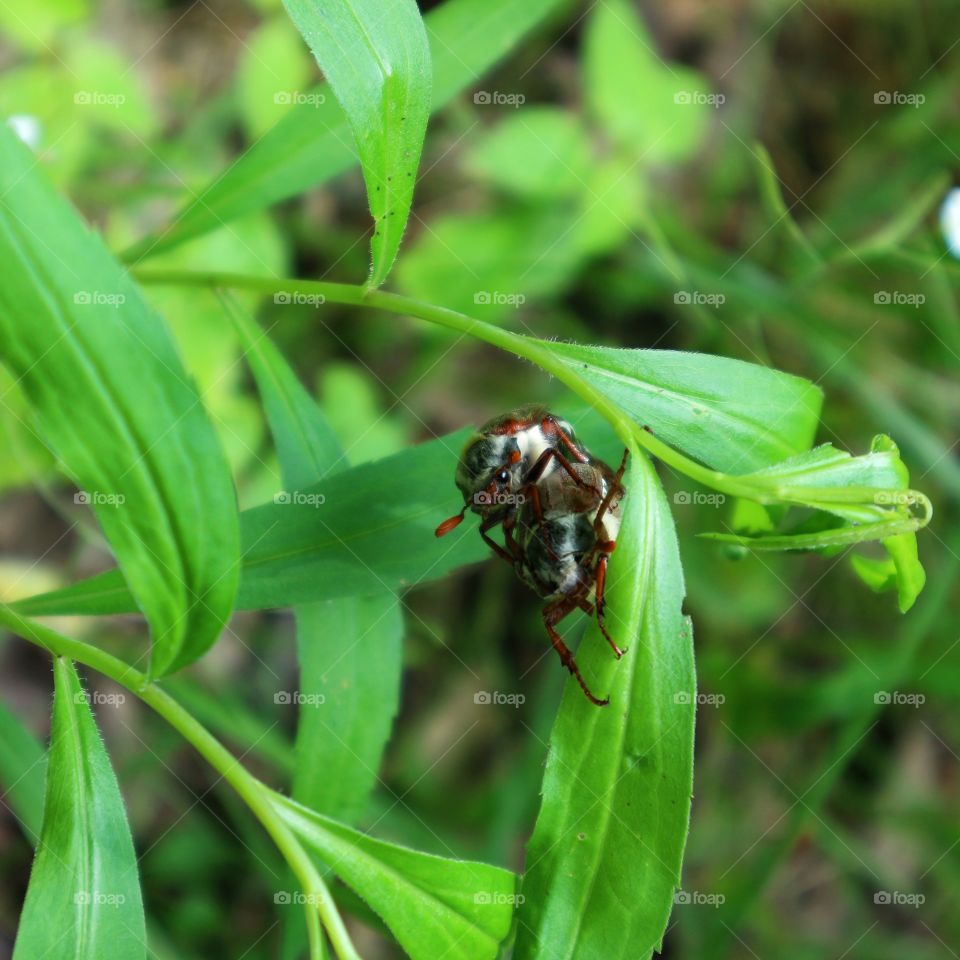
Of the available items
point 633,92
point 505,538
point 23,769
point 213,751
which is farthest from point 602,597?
point 633,92

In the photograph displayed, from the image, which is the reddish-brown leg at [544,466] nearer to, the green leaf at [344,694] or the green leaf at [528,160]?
the green leaf at [344,694]

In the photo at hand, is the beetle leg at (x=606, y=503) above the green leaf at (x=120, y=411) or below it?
below

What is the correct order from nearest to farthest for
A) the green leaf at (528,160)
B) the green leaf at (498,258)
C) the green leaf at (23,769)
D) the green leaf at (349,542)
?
the green leaf at (349,542) → the green leaf at (23,769) → the green leaf at (498,258) → the green leaf at (528,160)

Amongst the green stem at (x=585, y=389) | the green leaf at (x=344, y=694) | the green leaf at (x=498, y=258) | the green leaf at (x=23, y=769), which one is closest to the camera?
the green stem at (x=585, y=389)

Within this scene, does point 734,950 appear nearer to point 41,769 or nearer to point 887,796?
point 887,796

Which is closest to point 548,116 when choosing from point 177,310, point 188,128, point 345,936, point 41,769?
point 188,128

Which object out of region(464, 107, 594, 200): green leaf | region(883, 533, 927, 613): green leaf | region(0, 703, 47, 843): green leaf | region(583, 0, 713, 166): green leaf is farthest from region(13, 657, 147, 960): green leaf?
region(583, 0, 713, 166): green leaf

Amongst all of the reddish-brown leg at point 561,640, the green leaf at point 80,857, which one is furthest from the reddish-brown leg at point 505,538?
the green leaf at point 80,857
